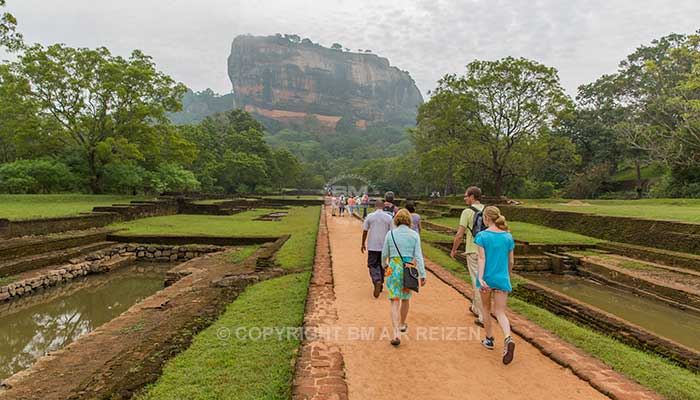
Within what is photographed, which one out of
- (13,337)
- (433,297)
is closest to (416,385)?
(433,297)

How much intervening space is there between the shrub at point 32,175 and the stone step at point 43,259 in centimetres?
1526

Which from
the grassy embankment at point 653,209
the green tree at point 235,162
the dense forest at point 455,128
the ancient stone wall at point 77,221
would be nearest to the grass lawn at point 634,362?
the grassy embankment at point 653,209

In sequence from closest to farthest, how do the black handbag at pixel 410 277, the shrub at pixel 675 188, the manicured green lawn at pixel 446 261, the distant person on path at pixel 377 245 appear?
1. the black handbag at pixel 410 277
2. the distant person on path at pixel 377 245
3. the manicured green lawn at pixel 446 261
4. the shrub at pixel 675 188

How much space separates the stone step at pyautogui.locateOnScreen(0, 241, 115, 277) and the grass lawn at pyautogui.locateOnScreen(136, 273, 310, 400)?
715 cm

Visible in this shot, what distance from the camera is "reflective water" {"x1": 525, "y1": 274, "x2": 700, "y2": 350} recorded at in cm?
653

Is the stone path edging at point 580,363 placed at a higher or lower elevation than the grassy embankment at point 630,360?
higher

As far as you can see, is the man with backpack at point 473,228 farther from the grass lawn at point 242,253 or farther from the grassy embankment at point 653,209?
the grassy embankment at point 653,209

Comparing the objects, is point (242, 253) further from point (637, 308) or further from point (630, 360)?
point (637, 308)

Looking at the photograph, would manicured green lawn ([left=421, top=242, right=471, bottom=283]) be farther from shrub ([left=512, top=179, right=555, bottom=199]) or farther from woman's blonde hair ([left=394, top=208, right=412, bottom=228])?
shrub ([left=512, top=179, right=555, bottom=199])

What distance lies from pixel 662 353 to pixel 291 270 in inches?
256

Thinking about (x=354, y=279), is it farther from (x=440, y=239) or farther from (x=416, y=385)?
(x=440, y=239)

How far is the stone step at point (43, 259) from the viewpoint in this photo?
29.6 feet

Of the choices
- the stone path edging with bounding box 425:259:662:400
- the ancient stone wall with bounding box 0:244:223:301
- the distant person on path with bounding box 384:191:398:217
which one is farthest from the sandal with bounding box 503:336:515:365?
the ancient stone wall with bounding box 0:244:223:301

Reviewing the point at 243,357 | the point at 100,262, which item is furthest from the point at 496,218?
the point at 100,262
